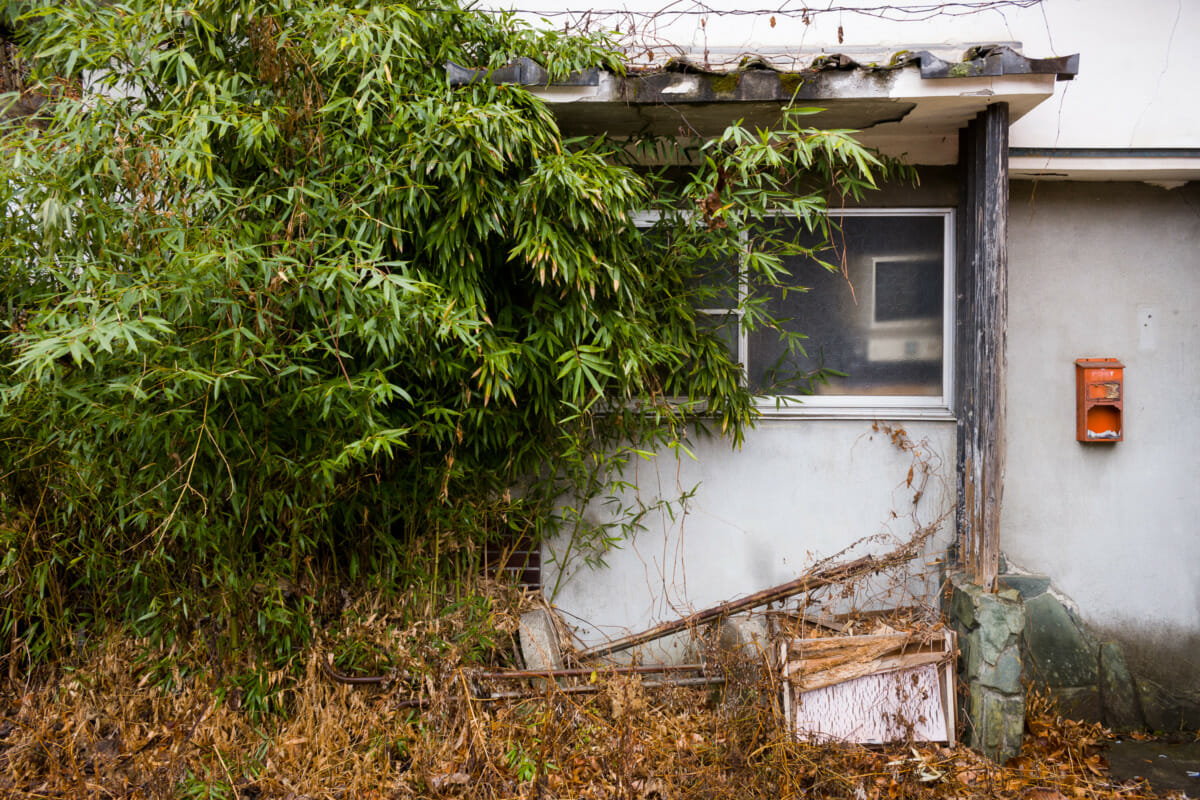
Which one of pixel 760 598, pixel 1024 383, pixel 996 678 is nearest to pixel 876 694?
pixel 996 678

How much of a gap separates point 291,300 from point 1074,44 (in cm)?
421

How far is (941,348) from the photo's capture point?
4.01 meters

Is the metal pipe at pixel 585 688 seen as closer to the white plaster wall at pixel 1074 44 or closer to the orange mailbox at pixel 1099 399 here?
the orange mailbox at pixel 1099 399

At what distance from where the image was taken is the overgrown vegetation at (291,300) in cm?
279

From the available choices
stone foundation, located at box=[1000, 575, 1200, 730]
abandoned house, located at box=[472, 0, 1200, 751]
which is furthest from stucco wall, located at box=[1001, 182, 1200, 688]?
stone foundation, located at box=[1000, 575, 1200, 730]

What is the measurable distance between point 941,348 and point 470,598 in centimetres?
291

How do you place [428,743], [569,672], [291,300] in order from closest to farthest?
[291,300]
[428,743]
[569,672]

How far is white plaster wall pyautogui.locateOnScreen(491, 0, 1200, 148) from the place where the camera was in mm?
3834

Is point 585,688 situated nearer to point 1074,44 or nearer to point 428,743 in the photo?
point 428,743

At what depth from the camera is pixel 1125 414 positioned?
3961 millimetres

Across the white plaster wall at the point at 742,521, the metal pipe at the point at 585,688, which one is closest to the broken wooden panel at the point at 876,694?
the metal pipe at the point at 585,688

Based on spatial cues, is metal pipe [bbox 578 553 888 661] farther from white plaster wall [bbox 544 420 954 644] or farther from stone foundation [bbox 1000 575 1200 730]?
stone foundation [bbox 1000 575 1200 730]

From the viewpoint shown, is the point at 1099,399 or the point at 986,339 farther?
the point at 1099,399

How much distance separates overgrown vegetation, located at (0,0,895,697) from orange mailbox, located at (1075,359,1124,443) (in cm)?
178
